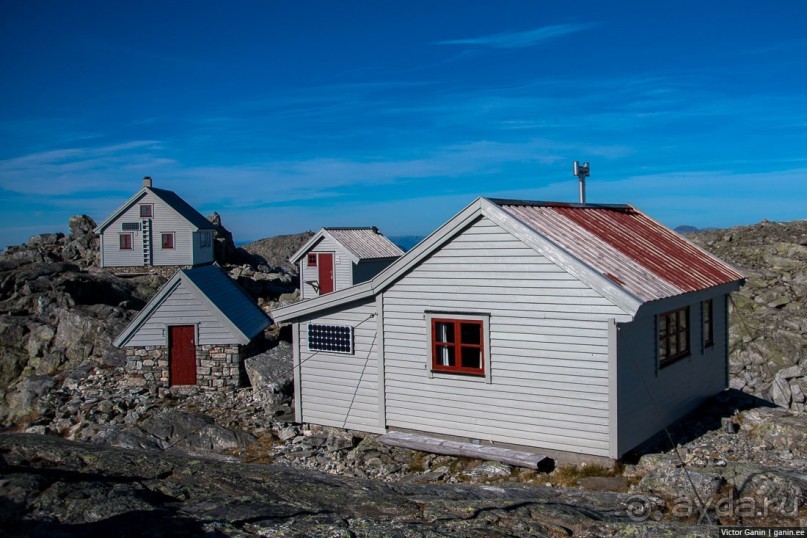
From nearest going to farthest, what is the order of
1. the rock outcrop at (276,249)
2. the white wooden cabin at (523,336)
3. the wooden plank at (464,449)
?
the white wooden cabin at (523,336)
the wooden plank at (464,449)
the rock outcrop at (276,249)

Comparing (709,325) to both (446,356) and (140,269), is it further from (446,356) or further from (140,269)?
(140,269)

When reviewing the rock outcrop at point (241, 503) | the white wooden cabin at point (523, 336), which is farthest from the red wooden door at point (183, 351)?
the rock outcrop at point (241, 503)

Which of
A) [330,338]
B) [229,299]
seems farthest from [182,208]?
[330,338]

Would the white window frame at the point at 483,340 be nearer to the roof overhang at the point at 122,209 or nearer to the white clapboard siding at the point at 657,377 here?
the white clapboard siding at the point at 657,377

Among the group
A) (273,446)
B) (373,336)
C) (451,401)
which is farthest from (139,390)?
(451,401)

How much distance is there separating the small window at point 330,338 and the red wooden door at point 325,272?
19030 mm

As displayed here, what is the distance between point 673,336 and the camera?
14688 mm

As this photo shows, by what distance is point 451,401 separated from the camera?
14.3 m

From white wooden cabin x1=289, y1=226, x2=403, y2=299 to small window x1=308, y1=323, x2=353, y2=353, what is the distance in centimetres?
1806

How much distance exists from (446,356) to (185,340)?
990 cm

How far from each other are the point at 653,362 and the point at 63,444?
10.6 meters

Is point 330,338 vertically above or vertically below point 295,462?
above

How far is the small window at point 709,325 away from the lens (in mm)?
16266

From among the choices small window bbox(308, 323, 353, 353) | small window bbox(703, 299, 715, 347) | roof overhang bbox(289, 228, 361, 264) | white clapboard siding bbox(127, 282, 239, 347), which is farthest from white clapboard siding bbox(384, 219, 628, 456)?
roof overhang bbox(289, 228, 361, 264)
